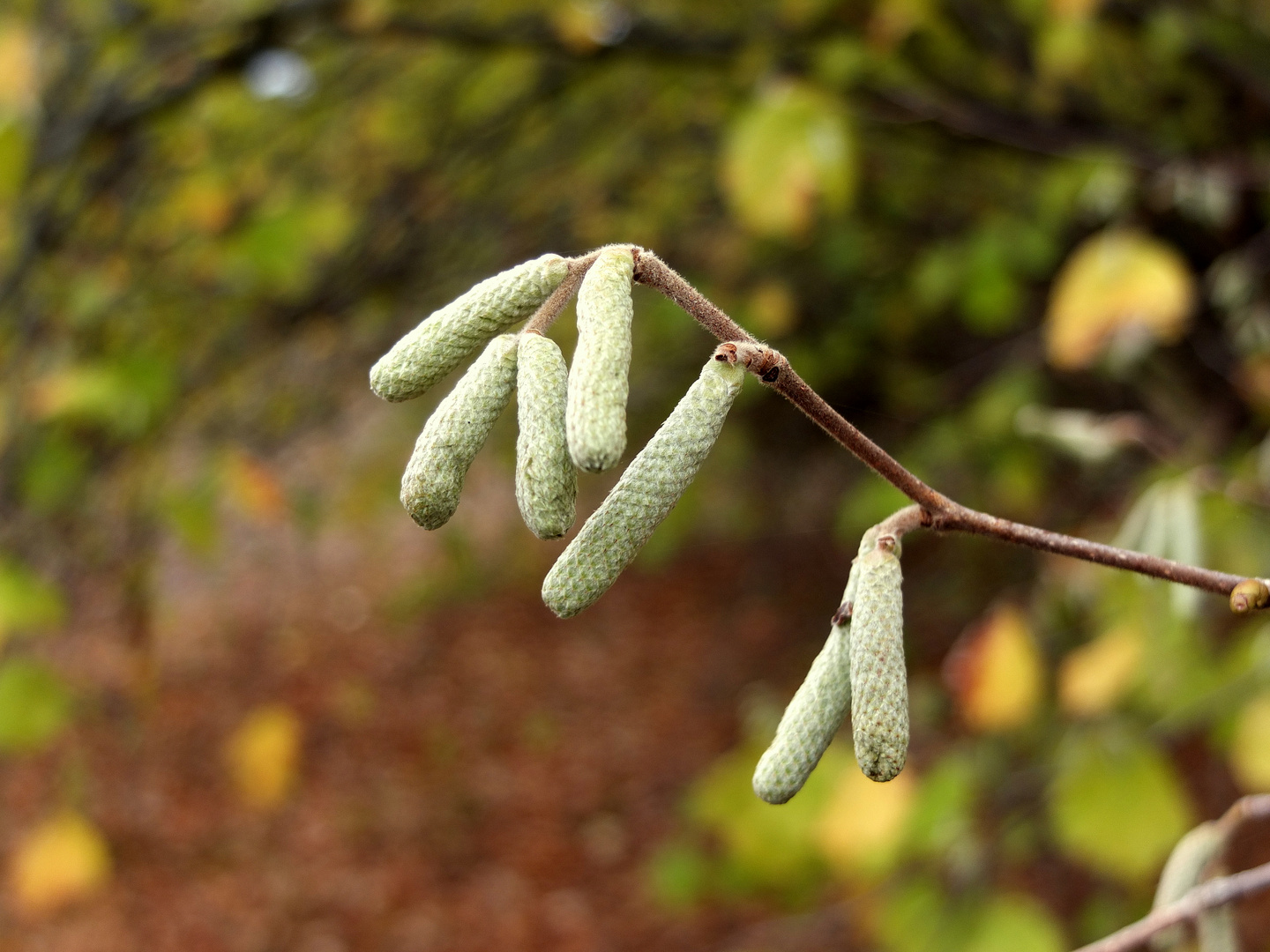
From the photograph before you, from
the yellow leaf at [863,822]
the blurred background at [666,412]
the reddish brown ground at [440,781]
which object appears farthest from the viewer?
the reddish brown ground at [440,781]

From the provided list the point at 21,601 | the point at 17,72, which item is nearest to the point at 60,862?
the point at 21,601

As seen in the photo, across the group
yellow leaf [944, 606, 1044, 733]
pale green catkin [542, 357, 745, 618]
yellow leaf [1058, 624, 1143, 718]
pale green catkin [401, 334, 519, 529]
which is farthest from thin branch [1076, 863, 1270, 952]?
yellow leaf [944, 606, 1044, 733]

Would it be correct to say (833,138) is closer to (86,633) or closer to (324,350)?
(324,350)

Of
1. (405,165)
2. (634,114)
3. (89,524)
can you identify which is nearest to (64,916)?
(89,524)

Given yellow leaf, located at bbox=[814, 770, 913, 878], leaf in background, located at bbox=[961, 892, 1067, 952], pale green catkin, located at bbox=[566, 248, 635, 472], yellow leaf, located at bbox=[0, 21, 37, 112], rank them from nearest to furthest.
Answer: pale green catkin, located at bbox=[566, 248, 635, 472] → leaf in background, located at bbox=[961, 892, 1067, 952] → yellow leaf, located at bbox=[814, 770, 913, 878] → yellow leaf, located at bbox=[0, 21, 37, 112]

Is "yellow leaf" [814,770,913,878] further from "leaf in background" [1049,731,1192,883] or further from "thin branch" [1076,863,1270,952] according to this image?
"thin branch" [1076,863,1270,952]

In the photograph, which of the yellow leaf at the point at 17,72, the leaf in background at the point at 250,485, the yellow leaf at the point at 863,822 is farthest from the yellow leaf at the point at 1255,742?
the yellow leaf at the point at 17,72

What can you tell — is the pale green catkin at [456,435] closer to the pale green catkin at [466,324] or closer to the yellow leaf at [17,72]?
the pale green catkin at [466,324]
